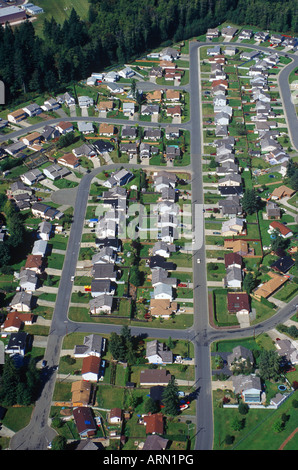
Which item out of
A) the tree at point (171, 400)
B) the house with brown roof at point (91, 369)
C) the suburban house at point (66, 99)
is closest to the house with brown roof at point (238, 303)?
the tree at point (171, 400)

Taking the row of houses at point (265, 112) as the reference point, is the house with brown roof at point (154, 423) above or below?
below

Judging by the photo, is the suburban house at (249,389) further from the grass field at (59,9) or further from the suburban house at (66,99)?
the grass field at (59,9)

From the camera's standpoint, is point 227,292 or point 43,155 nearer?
point 227,292

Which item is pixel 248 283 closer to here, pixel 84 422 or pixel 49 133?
pixel 84 422

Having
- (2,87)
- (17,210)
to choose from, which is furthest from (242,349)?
(2,87)

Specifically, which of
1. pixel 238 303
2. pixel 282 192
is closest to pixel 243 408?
pixel 238 303
